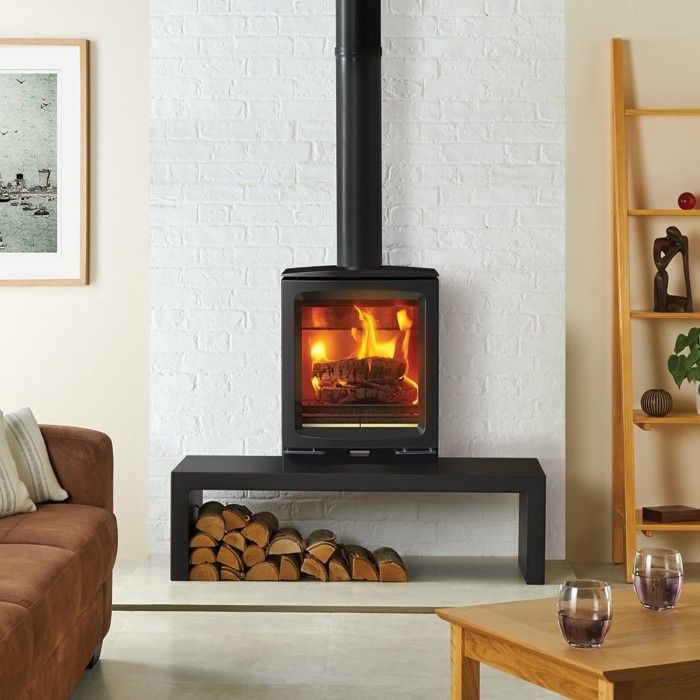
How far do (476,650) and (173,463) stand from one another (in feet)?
8.87

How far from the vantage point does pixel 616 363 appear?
4.93m

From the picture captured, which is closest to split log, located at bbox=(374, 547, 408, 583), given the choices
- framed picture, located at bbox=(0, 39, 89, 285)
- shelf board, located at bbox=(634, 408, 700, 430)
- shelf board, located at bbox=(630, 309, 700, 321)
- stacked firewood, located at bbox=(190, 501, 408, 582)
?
stacked firewood, located at bbox=(190, 501, 408, 582)

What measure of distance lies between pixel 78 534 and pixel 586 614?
160cm

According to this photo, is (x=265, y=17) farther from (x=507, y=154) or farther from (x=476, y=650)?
(x=476, y=650)

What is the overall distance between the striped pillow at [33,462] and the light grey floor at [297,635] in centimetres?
55

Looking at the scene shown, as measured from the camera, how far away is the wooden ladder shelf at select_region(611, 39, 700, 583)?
4.63m

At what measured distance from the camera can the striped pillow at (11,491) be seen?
3400 millimetres

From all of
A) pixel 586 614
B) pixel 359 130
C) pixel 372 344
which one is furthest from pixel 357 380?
pixel 586 614

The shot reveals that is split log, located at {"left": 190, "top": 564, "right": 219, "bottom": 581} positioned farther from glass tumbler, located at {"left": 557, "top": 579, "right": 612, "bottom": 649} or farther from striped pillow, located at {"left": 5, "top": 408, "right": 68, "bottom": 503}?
glass tumbler, located at {"left": 557, "top": 579, "right": 612, "bottom": 649}

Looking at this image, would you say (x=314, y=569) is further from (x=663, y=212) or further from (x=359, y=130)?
(x=663, y=212)

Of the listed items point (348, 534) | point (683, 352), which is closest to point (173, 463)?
point (348, 534)

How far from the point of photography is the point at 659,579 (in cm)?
245

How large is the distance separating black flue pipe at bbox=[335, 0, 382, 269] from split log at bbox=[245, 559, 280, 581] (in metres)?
1.27

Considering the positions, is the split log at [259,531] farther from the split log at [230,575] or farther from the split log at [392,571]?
the split log at [392,571]
